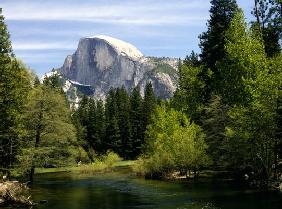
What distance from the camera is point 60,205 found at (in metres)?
37.8

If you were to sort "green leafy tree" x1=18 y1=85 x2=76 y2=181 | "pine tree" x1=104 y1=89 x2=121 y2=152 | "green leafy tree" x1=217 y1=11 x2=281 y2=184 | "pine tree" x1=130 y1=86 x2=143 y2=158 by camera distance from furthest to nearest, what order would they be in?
"pine tree" x1=130 y1=86 x2=143 y2=158 → "pine tree" x1=104 y1=89 x2=121 y2=152 → "green leafy tree" x1=18 y1=85 x2=76 y2=181 → "green leafy tree" x1=217 y1=11 x2=281 y2=184

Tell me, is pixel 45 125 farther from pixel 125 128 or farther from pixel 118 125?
pixel 118 125

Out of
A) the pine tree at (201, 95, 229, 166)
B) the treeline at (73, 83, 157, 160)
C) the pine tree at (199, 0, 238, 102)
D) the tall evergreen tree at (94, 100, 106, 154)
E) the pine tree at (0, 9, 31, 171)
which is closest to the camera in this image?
the pine tree at (0, 9, 31, 171)

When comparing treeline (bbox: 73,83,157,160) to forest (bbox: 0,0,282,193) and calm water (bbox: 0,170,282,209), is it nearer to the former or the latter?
forest (bbox: 0,0,282,193)

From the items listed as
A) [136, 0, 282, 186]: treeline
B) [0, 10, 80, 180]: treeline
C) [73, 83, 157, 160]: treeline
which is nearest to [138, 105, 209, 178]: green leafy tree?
[136, 0, 282, 186]: treeline

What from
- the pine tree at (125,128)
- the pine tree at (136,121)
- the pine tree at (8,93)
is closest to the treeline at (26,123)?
the pine tree at (8,93)

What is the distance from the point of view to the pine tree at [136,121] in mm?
124700

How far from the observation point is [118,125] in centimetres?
12744

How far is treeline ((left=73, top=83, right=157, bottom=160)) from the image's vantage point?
12306 cm

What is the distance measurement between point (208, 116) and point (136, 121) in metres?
60.6

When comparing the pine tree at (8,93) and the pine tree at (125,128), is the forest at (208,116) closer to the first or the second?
the pine tree at (8,93)

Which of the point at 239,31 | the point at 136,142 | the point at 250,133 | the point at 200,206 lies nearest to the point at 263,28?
the point at 239,31

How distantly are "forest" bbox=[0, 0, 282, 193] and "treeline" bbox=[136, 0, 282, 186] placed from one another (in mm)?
104

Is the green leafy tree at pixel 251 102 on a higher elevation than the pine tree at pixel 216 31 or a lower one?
lower
